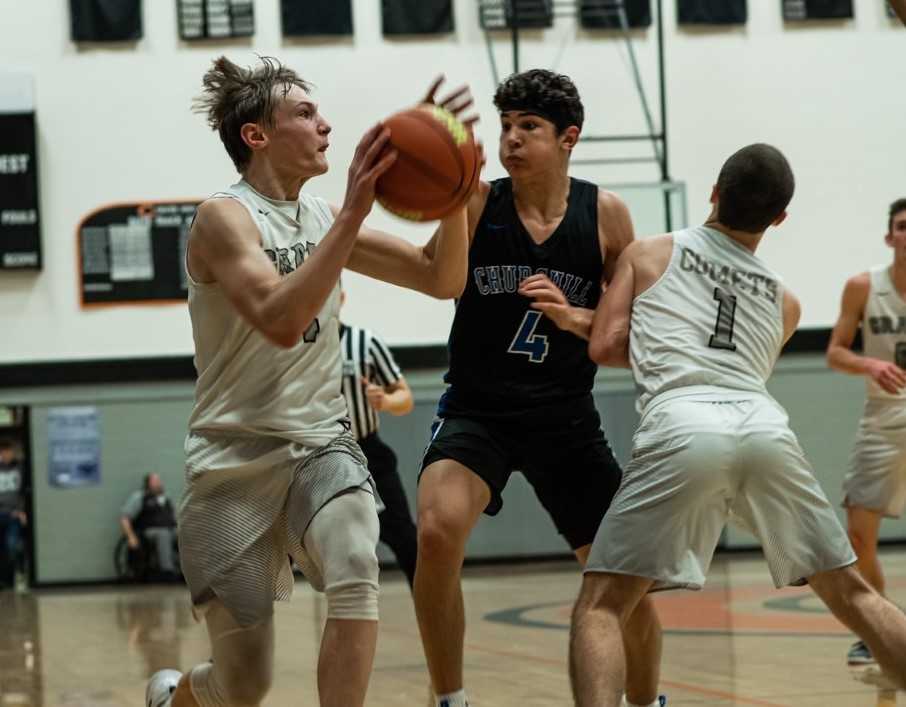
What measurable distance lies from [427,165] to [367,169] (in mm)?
181

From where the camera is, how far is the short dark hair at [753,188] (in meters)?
4.12

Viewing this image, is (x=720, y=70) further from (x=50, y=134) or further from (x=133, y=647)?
(x=133, y=647)

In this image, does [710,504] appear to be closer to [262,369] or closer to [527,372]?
[527,372]

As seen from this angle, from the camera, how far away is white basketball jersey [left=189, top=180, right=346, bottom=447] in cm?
388

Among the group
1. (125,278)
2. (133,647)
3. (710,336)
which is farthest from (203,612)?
(125,278)

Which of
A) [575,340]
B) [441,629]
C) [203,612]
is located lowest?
[441,629]

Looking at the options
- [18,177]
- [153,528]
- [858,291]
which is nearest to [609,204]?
[858,291]

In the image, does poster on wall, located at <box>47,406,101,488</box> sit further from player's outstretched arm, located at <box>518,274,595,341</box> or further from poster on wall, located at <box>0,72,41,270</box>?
player's outstretched arm, located at <box>518,274,595,341</box>

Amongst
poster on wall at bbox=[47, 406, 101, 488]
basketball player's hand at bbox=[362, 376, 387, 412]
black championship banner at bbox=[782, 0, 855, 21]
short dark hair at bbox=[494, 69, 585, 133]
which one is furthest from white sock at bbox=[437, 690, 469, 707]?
black championship banner at bbox=[782, 0, 855, 21]

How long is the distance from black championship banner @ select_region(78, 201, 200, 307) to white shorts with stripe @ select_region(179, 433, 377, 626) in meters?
12.5

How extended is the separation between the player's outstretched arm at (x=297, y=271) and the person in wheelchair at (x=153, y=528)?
1245 cm

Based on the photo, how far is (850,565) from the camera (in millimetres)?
3936

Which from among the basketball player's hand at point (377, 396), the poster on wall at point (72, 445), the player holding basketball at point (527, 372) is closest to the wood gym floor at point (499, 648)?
the player holding basketball at point (527, 372)

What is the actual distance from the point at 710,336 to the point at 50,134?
1320 centimetres
